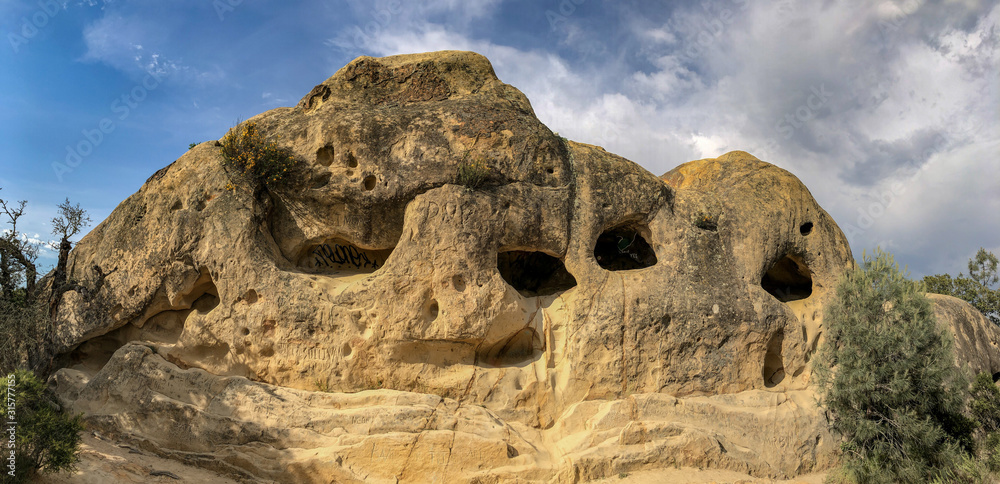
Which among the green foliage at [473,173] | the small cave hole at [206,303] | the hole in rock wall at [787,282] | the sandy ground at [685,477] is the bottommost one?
the sandy ground at [685,477]

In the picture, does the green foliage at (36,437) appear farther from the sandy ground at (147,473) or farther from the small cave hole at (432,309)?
the small cave hole at (432,309)

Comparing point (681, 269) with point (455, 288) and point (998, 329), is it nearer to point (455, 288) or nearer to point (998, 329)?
point (455, 288)

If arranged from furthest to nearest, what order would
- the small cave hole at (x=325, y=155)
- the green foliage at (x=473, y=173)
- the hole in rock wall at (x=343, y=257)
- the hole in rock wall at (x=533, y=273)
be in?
the hole in rock wall at (x=533, y=273) < the hole in rock wall at (x=343, y=257) < the small cave hole at (x=325, y=155) < the green foliage at (x=473, y=173)

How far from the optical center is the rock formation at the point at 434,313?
29.0ft

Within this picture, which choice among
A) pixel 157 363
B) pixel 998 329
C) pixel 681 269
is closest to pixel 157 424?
pixel 157 363

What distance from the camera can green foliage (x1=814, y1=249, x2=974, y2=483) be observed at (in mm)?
9422

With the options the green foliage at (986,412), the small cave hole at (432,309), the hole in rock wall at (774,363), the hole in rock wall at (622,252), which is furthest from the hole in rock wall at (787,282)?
the small cave hole at (432,309)

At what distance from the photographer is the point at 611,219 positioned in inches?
421

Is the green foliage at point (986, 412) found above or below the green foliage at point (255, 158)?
below

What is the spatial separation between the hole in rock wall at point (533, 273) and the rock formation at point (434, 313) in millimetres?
52

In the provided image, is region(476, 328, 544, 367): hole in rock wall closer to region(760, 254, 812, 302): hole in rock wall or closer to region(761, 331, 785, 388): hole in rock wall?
region(761, 331, 785, 388): hole in rock wall

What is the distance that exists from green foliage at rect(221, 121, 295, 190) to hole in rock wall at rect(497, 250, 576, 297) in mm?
4128

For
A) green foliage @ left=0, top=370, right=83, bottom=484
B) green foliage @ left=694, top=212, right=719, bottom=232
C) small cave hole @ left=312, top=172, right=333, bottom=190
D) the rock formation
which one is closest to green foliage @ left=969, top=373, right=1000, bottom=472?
the rock formation

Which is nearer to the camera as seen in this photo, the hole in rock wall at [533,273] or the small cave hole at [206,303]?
the small cave hole at [206,303]
